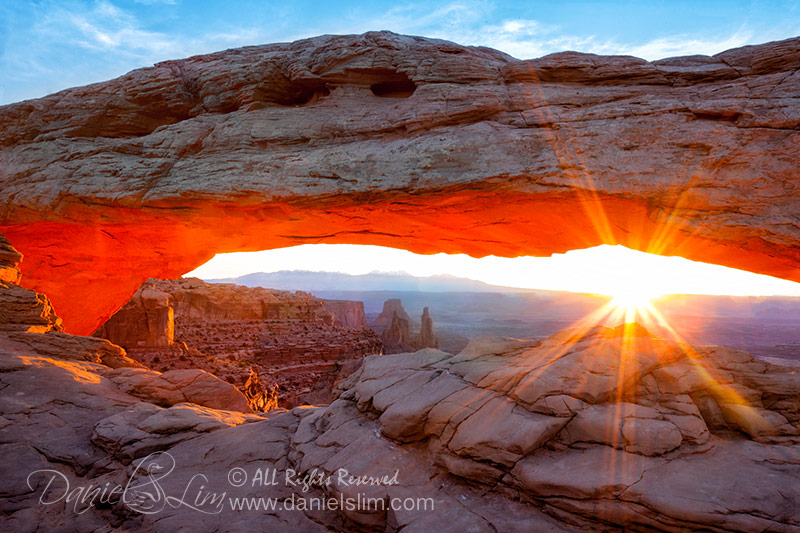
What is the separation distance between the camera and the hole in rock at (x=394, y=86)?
10.5 m

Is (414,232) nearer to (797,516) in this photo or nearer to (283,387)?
(797,516)

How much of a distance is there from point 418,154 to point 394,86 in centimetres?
295

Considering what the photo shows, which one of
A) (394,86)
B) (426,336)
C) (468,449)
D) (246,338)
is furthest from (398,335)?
(468,449)

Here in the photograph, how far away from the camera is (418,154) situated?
9.18 m

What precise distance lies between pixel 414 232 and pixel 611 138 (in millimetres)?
5414

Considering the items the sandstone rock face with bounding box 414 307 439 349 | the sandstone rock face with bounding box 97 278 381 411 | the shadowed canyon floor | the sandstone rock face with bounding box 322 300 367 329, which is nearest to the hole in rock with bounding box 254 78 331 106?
the shadowed canyon floor

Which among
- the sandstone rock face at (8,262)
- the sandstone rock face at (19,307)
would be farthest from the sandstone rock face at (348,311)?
the sandstone rock face at (19,307)

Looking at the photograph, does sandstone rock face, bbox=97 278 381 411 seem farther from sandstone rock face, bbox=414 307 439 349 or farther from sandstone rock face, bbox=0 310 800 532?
sandstone rock face, bbox=414 307 439 349

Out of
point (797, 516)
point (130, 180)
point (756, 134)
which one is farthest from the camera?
point (130, 180)

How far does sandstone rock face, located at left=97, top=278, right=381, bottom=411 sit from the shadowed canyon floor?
1069 cm

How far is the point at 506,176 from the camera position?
28.2 ft

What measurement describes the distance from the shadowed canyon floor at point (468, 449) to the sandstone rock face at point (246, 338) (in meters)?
10.7

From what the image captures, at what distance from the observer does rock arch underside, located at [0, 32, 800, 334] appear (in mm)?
7922

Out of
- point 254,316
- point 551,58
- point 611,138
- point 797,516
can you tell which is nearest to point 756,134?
point 611,138
